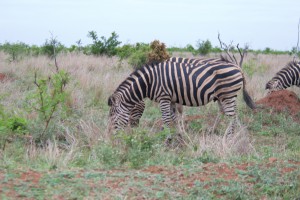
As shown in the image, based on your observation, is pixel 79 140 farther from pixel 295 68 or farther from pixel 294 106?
pixel 295 68

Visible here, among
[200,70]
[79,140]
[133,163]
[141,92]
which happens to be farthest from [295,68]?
[133,163]

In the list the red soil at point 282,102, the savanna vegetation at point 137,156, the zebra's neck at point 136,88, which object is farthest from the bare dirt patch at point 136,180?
the red soil at point 282,102

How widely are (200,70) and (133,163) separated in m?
3.79

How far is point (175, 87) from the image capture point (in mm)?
9469

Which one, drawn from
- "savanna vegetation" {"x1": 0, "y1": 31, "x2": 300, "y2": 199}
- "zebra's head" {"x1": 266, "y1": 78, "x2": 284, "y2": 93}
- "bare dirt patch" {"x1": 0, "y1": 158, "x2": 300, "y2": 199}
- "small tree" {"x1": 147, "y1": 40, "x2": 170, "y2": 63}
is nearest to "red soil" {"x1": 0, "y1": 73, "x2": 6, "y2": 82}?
"savanna vegetation" {"x1": 0, "y1": 31, "x2": 300, "y2": 199}

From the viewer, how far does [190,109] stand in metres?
12.5

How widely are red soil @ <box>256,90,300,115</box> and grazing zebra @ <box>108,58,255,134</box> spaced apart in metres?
2.56

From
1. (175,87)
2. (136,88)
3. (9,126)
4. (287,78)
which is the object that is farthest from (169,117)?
(287,78)

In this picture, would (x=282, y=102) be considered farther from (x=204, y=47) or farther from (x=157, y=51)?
(x=204, y=47)

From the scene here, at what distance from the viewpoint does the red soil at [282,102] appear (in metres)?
11.8

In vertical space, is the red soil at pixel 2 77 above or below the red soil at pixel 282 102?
above

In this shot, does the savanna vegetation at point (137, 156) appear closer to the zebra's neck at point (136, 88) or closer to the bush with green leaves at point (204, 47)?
the zebra's neck at point (136, 88)

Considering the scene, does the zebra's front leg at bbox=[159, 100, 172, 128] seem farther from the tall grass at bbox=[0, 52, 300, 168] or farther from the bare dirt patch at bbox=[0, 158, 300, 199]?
the bare dirt patch at bbox=[0, 158, 300, 199]

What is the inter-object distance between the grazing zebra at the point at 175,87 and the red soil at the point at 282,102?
2558 mm
